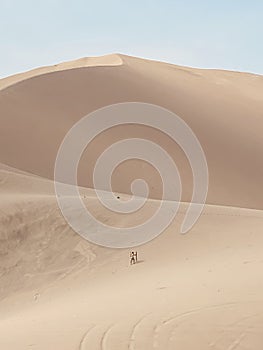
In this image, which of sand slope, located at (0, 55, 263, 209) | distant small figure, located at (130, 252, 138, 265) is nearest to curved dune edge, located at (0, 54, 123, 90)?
sand slope, located at (0, 55, 263, 209)

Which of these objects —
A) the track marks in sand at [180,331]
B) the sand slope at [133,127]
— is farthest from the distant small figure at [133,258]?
the sand slope at [133,127]

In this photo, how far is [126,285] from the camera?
7.33 meters

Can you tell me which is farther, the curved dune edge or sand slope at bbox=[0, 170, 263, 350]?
the curved dune edge

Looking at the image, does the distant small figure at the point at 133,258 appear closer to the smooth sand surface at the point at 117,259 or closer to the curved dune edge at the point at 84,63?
the smooth sand surface at the point at 117,259

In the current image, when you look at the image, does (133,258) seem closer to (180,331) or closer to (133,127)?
(180,331)

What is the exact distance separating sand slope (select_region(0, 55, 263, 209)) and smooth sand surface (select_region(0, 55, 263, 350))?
2.5 inches

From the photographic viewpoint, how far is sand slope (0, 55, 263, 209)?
16656mm

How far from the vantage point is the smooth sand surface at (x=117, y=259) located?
503 centimetres

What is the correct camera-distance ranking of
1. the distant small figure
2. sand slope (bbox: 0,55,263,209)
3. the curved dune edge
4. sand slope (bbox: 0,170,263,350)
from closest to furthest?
1. sand slope (bbox: 0,170,263,350)
2. the distant small figure
3. sand slope (bbox: 0,55,263,209)
4. the curved dune edge

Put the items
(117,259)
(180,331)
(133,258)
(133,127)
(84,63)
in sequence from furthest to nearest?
(84,63) → (133,127) → (117,259) → (133,258) → (180,331)

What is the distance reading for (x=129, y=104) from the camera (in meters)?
21.3

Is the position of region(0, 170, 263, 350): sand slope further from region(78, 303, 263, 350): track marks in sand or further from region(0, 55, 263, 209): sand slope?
region(0, 55, 263, 209): sand slope

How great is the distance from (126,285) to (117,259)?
1.44 metres

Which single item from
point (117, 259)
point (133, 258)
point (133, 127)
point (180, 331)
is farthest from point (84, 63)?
point (180, 331)
